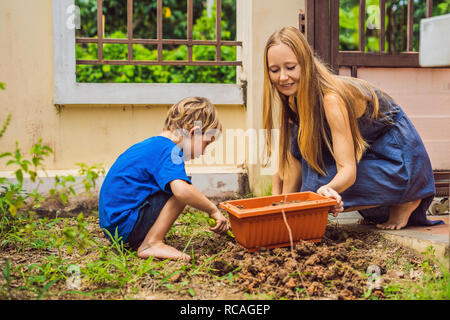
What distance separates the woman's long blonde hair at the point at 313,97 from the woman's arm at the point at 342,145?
2.0 inches

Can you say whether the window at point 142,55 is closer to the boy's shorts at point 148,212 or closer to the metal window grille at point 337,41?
the metal window grille at point 337,41

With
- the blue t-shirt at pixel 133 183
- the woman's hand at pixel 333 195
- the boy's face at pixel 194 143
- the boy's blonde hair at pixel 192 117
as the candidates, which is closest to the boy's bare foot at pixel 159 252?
the blue t-shirt at pixel 133 183

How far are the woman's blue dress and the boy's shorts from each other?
33.5 inches

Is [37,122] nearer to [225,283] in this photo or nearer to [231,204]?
[231,204]

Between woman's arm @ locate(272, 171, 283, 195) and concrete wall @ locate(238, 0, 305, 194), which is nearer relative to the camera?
woman's arm @ locate(272, 171, 283, 195)

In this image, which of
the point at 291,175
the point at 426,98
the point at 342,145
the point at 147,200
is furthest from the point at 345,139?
the point at 426,98

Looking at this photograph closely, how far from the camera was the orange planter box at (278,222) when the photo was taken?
2.07m

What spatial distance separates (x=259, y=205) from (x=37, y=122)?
6.31 feet

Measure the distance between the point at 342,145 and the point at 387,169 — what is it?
40 cm

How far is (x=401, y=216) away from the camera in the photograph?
2.57 m

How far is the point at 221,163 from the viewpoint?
367 cm

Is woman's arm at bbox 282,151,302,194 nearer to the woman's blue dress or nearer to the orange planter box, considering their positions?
the woman's blue dress

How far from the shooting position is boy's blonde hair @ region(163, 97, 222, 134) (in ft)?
7.88
